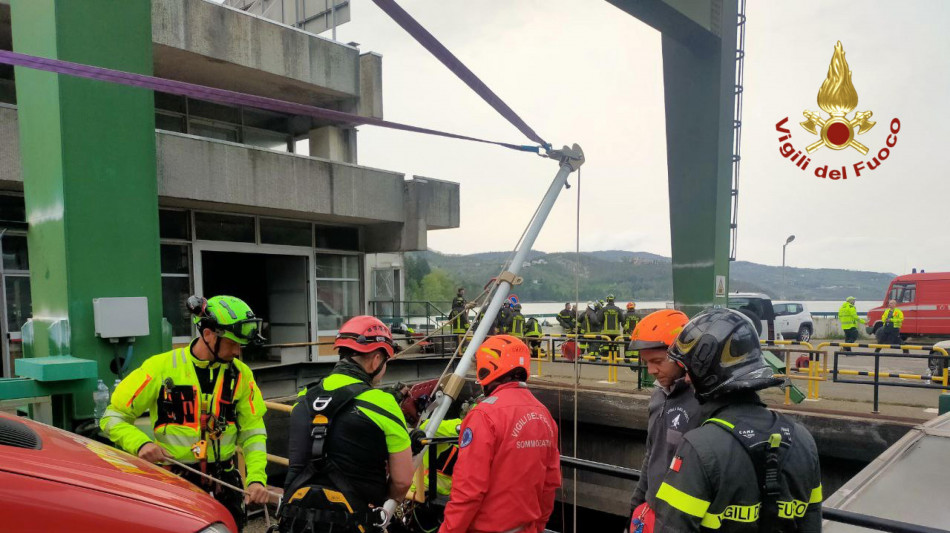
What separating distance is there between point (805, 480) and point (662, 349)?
122cm

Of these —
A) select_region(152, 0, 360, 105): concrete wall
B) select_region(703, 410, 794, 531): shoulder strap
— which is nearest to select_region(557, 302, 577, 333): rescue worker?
select_region(152, 0, 360, 105): concrete wall

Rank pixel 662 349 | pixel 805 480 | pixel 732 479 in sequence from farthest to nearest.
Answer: pixel 662 349 < pixel 805 480 < pixel 732 479

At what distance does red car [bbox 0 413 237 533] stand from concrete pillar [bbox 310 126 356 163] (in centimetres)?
1162

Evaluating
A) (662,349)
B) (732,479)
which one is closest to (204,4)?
(662,349)

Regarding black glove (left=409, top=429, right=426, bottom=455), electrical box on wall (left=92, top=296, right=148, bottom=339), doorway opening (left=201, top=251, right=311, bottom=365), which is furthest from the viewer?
doorway opening (left=201, top=251, right=311, bottom=365)

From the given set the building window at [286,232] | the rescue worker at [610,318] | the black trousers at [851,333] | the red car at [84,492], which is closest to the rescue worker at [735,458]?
the red car at [84,492]

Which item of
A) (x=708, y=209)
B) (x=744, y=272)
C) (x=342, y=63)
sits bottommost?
(x=744, y=272)

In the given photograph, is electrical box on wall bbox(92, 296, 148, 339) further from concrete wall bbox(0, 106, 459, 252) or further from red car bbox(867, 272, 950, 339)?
red car bbox(867, 272, 950, 339)

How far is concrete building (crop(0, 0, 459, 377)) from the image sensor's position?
10195mm

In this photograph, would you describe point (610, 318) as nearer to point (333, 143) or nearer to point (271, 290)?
point (333, 143)

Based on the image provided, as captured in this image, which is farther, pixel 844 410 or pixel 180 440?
pixel 844 410

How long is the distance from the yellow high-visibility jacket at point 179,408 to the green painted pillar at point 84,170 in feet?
7.35

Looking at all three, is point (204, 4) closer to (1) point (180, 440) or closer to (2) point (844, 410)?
(1) point (180, 440)

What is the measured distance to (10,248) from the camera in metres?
9.48
